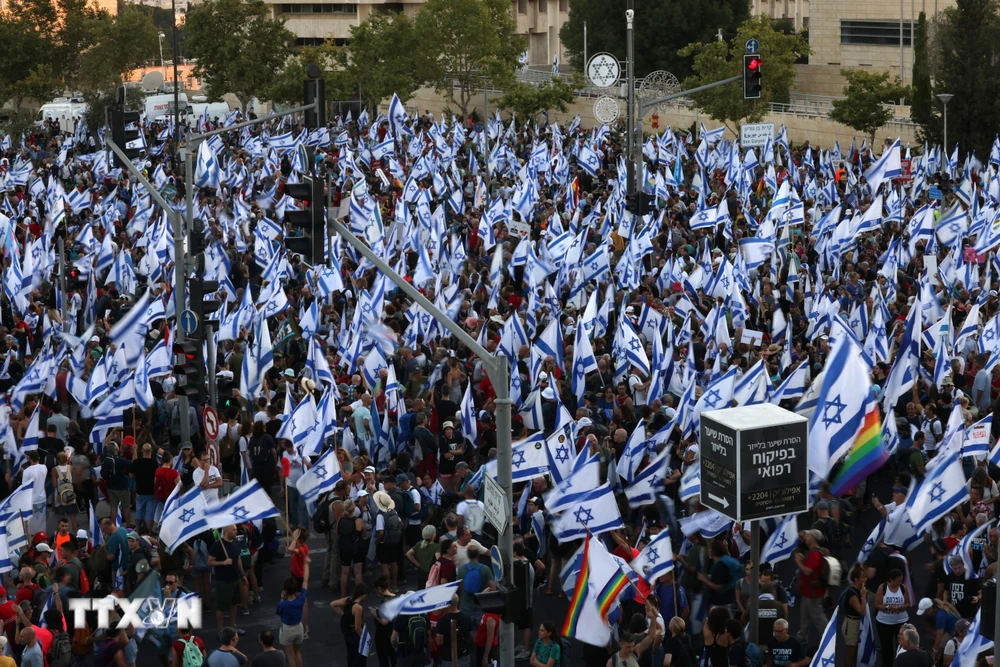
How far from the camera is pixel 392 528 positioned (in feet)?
55.4

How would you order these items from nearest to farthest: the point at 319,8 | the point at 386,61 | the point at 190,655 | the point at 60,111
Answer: the point at 190,655
the point at 386,61
the point at 60,111
the point at 319,8

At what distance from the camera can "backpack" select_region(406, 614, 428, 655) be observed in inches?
579

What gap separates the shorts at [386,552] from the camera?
16953mm

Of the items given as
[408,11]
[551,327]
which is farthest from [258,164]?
[408,11]

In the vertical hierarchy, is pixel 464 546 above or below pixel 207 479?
below

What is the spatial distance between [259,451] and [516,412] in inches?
144

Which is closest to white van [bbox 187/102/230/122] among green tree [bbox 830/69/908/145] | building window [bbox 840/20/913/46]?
green tree [bbox 830/69/908/145]

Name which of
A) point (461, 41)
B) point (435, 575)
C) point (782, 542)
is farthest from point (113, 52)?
point (782, 542)

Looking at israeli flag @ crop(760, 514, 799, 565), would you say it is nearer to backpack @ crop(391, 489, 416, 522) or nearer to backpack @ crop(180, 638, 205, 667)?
backpack @ crop(391, 489, 416, 522)

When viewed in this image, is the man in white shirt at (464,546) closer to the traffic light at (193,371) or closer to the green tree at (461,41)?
the traffic light at (193,371)

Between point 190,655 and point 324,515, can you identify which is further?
point 324,515

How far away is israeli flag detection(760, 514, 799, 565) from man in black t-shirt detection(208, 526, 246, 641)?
5.59 metres

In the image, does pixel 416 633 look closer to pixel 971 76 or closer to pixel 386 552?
pixel 386 552

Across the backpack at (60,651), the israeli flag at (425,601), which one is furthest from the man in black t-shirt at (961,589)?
the backpack at (60,651)
